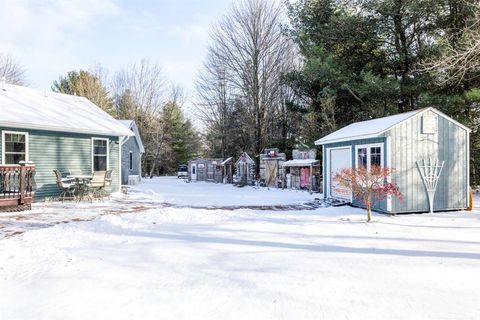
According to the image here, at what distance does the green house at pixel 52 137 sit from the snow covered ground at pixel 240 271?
498 centimetres

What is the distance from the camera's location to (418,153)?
988cm

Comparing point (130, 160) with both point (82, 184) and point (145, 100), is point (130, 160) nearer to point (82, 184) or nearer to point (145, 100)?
point (82, 184)

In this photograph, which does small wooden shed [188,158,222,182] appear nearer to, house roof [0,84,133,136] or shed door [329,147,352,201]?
house roof [0,84,133,136]

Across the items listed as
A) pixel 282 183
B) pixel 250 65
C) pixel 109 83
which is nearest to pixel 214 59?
pixel 250 65

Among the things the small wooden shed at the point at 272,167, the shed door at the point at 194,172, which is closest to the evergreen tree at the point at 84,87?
the shed door at the point at 194,172

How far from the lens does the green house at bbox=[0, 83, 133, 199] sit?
11008mm

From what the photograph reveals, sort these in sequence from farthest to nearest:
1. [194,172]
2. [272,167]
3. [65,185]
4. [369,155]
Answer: [194,172], [272,167], [65,185], [369,155]

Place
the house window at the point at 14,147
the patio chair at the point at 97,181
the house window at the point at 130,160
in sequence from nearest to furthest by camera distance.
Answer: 1. the house window at the point at 14,147
2. the patio chair at the point at 97,181
3. the house window at the point at 130,160

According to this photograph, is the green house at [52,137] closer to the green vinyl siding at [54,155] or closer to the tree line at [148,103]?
the green vinyl siding at [54,155]

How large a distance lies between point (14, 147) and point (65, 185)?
189 centimetres

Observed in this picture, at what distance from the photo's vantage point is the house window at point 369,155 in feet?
32.4

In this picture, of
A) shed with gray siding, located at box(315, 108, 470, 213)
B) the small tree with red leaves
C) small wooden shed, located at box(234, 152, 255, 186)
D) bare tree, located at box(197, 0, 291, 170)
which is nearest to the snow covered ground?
the small tree with red leaves

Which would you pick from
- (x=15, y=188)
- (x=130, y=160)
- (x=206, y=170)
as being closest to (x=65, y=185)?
(x=15, y=188)

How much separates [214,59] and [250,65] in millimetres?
4187
